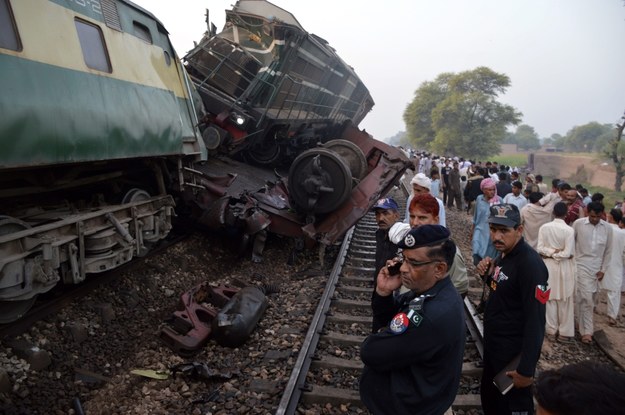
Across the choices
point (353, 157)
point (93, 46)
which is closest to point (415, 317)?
point (93, 46)

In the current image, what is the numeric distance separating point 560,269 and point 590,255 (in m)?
0.78

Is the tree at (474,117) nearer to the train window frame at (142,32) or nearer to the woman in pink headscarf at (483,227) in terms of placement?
the woman in pink headscarf at (483,227)

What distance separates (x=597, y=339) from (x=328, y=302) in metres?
3.49

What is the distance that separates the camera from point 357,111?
19797 millimetres

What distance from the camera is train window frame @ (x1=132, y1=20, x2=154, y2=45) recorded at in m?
5.49

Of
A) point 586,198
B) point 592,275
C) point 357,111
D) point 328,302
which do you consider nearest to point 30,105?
point 328,302

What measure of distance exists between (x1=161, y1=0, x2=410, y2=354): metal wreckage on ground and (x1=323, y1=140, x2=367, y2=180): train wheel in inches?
0.9

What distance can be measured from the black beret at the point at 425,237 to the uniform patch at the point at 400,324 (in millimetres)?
→ 333

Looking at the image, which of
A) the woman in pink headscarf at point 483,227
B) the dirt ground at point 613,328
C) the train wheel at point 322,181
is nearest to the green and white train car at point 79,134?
the train wheel at point 322,181

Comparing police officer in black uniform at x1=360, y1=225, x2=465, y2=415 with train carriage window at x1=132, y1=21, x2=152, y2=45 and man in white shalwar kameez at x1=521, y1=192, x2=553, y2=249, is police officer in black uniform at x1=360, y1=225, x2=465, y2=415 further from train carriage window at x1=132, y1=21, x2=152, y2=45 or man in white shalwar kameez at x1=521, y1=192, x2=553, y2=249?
man in white shalwar kameez at x1=521, y1=192, x2=553, y2=249

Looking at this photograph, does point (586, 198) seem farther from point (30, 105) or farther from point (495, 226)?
point (30, 105)

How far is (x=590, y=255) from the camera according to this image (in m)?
5.86

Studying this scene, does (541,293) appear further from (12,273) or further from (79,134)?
(12,273)

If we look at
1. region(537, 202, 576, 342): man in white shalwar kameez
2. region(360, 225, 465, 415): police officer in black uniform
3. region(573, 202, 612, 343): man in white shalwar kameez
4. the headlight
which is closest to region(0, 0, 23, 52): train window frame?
region(360, 225, 465, 415): police officer in black uniform
